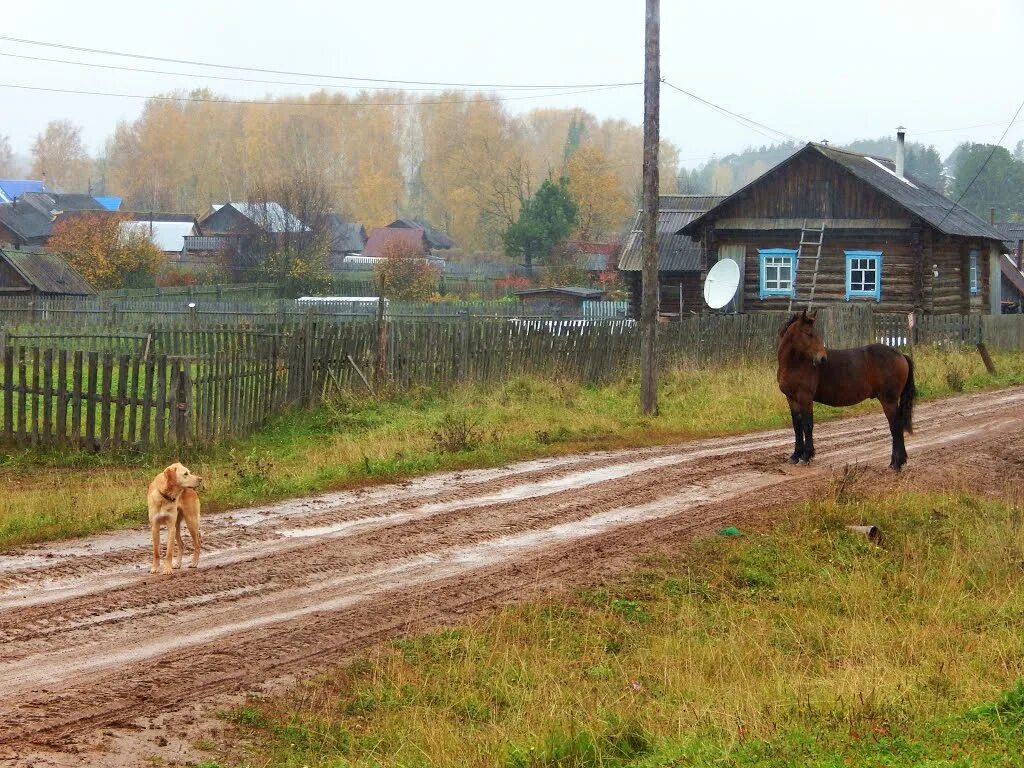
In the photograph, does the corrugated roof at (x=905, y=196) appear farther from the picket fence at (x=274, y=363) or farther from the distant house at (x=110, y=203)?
the distant house at (x=110, y=203)

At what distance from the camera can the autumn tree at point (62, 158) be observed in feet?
592

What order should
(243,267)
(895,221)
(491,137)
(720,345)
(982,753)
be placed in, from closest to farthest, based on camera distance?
(982,753) < (720,345) < (895,221) < (243,267) < (491,137)

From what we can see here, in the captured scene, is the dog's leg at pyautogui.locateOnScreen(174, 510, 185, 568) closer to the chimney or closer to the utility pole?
the utility pole

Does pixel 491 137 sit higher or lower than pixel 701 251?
higher

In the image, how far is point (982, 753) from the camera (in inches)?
229

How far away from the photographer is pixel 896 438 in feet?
52.2

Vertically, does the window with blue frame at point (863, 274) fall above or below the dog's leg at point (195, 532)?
above

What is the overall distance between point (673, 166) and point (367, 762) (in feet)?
496

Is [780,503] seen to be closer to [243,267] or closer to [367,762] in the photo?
[367,762]

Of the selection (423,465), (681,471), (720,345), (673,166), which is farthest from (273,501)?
(673,166)

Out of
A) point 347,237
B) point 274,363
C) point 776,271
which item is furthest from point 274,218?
point 274,363

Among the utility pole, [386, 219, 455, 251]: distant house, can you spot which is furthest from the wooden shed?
[386, 219, 455, 251]: distant house

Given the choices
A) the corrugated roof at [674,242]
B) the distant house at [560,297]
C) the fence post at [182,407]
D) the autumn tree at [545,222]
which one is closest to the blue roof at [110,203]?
the autumn tree at [545,222]

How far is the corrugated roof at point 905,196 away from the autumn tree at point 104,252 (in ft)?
137
